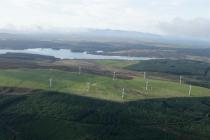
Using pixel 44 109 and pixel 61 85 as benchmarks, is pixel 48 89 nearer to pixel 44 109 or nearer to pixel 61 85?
pixel 61 85

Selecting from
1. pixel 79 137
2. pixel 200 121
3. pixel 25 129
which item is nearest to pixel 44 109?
pixel 25 129

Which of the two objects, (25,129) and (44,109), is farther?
(44,109)

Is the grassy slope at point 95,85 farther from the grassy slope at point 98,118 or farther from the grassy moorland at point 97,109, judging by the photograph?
the grassy slope at point 98,118

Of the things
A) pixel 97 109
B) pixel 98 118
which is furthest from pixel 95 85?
pixel 98 118

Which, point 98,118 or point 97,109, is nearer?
point 98,118

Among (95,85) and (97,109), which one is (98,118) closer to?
(97,109)

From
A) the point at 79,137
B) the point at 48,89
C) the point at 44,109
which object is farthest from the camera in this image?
the point at 48,89

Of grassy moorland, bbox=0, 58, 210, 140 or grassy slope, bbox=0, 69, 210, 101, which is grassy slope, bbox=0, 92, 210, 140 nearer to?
grassy moorland, bbox=0, 58, 210, 140
